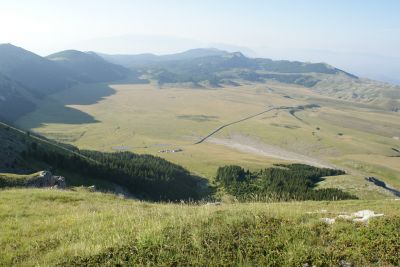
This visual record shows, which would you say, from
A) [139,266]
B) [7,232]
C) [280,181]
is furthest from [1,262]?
[280,181]

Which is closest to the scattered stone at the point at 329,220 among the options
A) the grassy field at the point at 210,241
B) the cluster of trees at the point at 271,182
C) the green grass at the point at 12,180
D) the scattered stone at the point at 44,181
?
the grassy field at the point at 210,241

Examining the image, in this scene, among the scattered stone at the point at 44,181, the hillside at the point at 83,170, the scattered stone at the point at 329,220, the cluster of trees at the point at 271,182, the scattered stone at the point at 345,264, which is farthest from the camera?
the cluster of trees at the point at 271,182

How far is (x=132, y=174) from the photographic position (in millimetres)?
114562

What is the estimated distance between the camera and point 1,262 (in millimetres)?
12039

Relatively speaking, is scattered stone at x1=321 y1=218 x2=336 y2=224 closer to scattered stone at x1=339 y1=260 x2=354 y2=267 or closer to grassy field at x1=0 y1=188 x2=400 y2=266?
grassy field at x1=0 y1=188 x2=400 y2=266

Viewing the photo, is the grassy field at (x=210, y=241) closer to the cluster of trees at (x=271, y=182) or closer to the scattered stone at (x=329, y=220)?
the scattered stone at (x=329, y=220)

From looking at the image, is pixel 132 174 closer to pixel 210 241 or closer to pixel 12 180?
pixel 12 180

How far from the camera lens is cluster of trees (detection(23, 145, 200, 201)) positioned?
318 ft

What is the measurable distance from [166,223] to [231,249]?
3111 millimetres

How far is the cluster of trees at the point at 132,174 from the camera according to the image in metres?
97.1

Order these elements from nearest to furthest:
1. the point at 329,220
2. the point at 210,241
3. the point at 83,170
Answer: the point at 210,241 < the point at 329,220 < the point at 83,170

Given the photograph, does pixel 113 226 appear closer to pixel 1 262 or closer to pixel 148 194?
pixel 1 262

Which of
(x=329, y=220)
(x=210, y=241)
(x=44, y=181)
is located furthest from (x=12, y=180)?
(x=329, y=220)

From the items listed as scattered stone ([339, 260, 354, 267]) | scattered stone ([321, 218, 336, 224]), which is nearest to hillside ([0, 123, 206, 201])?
scattered stone ([321, 218, 336, 224])
